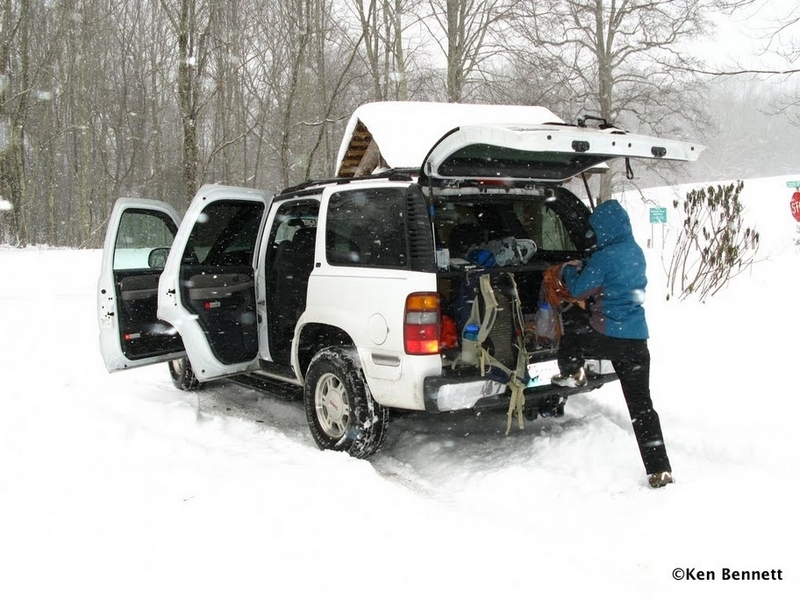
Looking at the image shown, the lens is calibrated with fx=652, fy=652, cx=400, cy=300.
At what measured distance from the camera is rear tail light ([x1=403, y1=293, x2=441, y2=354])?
13.4 feet

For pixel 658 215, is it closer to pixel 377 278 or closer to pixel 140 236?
pixel 140 236

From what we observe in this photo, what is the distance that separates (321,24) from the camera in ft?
62.3

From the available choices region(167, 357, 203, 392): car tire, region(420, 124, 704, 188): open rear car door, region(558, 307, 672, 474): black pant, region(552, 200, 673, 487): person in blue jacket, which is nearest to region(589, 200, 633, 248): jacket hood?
region(552, 200, 673, 487): person in blue jacket

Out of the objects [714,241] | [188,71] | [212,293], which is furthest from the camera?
[188,71]

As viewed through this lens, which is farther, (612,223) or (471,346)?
(471,346)

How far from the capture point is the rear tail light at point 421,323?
161 inches

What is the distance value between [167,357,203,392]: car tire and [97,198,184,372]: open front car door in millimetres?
638

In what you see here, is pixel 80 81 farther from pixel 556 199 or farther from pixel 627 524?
pixel 627 524

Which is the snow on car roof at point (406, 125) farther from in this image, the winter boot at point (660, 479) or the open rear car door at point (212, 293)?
the winter boot at point (660, 479)

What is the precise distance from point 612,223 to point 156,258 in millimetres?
4422

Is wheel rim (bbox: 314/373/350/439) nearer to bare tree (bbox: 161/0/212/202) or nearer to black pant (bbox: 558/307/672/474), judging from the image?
black pant (bbox: 558/307/672/474)

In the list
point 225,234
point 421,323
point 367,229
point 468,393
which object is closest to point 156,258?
point 225,234

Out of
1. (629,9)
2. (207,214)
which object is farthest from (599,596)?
(629,9)

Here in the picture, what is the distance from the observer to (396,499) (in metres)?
3.85
